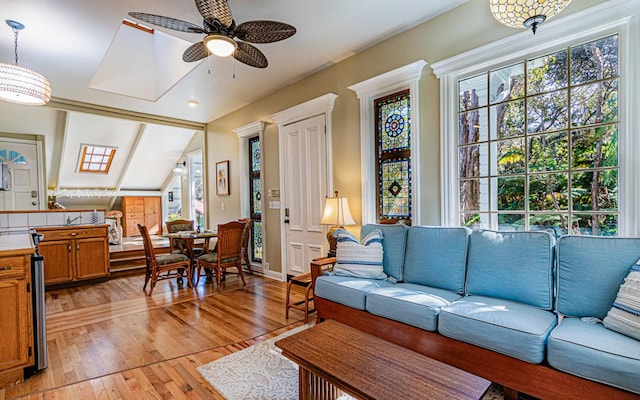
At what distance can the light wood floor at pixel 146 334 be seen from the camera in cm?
203

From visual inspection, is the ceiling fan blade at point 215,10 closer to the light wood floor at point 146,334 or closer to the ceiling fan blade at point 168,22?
the ceiling fan blade at point 168,22

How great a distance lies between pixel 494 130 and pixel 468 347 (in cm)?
186

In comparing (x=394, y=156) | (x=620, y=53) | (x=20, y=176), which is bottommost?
(x=394, y=156)

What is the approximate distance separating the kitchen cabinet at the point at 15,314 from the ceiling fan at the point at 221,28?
1902 mm

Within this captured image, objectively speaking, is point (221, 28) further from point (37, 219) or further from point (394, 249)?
point (37, 219)

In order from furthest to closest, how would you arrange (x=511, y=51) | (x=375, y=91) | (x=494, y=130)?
1. (x=375, y=91)
2. (x=494, y=130)
3. (x=511, y=51)

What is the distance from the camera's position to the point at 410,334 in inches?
82.5

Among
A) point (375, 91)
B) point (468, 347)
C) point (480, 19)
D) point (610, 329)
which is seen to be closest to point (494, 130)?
point (480, 19)

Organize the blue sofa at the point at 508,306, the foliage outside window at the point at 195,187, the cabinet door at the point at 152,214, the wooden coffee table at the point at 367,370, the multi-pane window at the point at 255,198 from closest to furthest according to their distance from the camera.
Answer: the wooden coffee table at the point at 367,370
the blue sofa at the point at 508,306
the multi-pane window at the point at 255,198
the foliage outside window at the point at 195,187
the cabinet door at the point at 152,214

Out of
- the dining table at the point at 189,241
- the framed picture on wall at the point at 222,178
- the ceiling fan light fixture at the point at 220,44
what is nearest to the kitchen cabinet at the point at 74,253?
the dining table at the point at 189,241

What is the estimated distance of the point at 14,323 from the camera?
210cm

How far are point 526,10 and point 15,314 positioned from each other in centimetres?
386

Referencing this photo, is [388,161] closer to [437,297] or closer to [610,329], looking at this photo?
[437,297]

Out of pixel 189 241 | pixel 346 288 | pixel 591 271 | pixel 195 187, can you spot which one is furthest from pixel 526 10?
pixel 195 187
